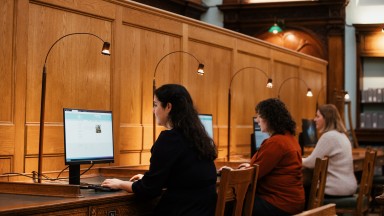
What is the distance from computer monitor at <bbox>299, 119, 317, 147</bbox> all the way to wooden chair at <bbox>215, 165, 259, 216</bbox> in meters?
3.95

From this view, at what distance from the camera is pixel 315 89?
1016cm

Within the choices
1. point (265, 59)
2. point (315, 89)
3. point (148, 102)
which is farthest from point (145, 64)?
point (315, 89)

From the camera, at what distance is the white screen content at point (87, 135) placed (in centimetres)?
394

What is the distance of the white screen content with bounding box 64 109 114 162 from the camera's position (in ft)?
12.9

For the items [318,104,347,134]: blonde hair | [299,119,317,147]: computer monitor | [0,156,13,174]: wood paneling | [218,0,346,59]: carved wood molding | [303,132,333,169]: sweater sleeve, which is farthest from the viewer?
[218,0,346,59]: carved wood molding

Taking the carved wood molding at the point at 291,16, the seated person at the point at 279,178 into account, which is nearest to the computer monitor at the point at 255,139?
the seated person at the point at 279,178

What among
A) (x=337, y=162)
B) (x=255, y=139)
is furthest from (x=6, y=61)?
(x=337, y=162)

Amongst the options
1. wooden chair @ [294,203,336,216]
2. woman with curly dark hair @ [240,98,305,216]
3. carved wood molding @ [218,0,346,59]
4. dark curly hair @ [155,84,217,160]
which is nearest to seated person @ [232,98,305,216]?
woman with curly dark hair @ [240,98,305,216]

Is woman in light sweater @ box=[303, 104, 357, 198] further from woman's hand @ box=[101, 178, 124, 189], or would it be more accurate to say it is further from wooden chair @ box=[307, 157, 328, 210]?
woman's hand @ box=[101, 178, 124, 189]

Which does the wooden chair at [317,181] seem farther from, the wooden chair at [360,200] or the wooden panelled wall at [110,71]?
the wooden panelled wall at [110,71]

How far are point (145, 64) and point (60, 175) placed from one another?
1.38 m

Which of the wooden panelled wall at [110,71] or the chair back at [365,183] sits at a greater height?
the wooden panelled wall at [110,71]

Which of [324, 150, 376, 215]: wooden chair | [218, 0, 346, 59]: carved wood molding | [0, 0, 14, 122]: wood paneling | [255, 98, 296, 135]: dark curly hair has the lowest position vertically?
[324, 150, 376, 215]: wooden chair

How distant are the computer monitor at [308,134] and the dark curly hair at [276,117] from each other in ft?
10.2
